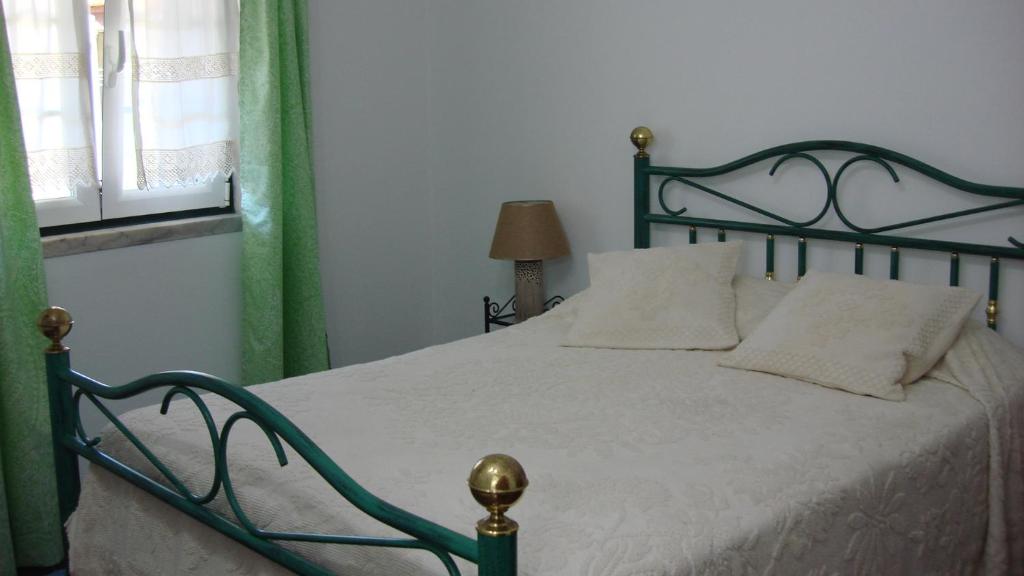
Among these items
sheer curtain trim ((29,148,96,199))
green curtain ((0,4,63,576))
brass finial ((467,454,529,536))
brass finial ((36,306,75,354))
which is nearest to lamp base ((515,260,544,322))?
sheer curtain trim ((29,148,96,199))

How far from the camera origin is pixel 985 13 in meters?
2.67

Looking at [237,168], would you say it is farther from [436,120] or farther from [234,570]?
[234,570]

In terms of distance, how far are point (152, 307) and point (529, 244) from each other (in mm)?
1277

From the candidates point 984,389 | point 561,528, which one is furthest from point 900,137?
point 561,528

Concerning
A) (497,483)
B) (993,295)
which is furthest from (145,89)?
(993,295)

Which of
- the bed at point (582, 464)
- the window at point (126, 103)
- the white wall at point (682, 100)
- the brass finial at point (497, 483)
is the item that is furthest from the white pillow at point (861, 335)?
the window at point (126, 103)

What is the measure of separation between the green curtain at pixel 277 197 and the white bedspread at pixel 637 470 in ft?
2.94

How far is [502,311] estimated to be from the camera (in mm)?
4137

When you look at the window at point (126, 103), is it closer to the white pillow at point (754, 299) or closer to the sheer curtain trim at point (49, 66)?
the sheer curtain trim at point (49, 66)

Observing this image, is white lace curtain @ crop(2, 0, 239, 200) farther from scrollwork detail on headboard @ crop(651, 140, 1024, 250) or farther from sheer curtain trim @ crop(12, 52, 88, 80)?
scrollwork detail on headboard @ crop(651, 140, 1024, 250)

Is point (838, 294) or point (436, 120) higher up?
point (436, 120)

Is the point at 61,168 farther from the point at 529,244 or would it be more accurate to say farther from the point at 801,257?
the point at 801,257

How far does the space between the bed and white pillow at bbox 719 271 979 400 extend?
0.05 meters

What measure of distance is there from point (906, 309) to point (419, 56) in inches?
91.9
